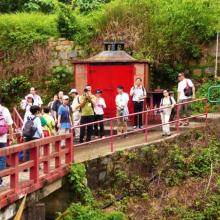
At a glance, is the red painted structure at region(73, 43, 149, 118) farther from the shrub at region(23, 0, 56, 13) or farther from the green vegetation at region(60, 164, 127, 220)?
the shrub at region(23, 0, 56, 13)

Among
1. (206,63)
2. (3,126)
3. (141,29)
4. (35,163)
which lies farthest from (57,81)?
(3,126)

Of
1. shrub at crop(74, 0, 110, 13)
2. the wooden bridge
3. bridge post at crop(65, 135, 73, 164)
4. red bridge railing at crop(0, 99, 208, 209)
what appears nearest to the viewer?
red bridge railing at crop(0, 99, 208, 209)

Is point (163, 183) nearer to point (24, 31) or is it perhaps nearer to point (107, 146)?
point (107, 146)

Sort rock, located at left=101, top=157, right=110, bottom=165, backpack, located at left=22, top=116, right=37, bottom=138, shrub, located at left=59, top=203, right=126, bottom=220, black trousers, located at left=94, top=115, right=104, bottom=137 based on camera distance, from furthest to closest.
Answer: black trousers, located at left=94, top=115, right=104, bottom=137
rock, located at left=101, top=157, right=110, bottom=165
shrub, located at left=59, top=203, right=126, bottom=220
backpack, located at left=22, top=116, right=37, bottom=138

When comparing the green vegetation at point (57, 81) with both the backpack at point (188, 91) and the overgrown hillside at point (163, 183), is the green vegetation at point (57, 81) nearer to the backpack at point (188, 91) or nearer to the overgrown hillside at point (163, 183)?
the backpack at point (188, 91)

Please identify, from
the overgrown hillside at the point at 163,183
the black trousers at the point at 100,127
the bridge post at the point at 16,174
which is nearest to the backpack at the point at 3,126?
the bridge post at the point at 16,174

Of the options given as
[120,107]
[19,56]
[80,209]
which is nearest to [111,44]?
[120,107]

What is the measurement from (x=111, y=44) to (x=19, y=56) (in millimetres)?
5302

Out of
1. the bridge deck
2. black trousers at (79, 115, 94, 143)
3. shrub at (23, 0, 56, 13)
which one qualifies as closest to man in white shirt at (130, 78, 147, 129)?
the bridge deck

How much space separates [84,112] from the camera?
17.4 metres

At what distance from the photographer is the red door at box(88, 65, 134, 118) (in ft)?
67.4

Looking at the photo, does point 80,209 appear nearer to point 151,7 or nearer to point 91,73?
point 91,73

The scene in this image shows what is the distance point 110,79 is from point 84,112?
11.5 feet

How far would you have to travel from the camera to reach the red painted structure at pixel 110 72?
20.5 m
